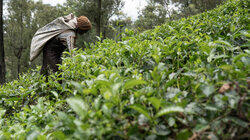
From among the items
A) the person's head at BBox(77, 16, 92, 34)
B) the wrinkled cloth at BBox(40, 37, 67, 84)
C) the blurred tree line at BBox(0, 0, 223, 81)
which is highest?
the blurred tree line at BBox(0, 0, 223, 81)

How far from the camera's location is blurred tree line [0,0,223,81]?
54.5 feet

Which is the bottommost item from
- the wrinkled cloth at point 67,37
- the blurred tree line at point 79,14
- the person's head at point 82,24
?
the wrinkled cloth at point 67,37

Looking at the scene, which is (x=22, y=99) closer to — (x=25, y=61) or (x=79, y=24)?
(x=79, y=24)

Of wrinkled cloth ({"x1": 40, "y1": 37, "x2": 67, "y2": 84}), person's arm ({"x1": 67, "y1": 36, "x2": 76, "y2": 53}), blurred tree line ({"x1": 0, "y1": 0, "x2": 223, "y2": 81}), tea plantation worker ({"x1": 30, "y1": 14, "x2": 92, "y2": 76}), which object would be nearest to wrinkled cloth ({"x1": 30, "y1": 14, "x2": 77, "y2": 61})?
tea plantation worker ({"x1": 30, "y1": 14, "x2": 92, "y2": 76})

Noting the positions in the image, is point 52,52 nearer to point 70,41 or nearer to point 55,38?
point 55,38

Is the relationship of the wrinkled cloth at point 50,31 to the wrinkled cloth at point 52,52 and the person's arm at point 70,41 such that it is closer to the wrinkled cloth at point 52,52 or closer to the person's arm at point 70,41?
the wrinkled cloth at point 52,52

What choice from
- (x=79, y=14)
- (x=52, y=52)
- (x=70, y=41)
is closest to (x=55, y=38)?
(x=52, y=52)

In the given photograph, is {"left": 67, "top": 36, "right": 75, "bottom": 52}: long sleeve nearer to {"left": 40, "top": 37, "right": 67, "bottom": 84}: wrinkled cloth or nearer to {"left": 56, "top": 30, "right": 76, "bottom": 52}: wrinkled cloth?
{"left": 56, "top": 30, "right": 76, "bottom": 52}: wrinkled cloth

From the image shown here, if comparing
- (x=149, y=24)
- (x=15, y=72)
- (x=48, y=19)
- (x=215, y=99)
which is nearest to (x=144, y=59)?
(x=215, y=99)

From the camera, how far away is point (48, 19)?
74.2ft

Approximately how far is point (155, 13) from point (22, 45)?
58.1 feet

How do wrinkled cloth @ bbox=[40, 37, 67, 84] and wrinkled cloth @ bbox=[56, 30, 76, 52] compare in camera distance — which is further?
wrinkled cloth @ bbox=[40, 37, 67, 84]

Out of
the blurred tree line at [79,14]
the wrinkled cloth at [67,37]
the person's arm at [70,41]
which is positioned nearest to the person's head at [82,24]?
the wrinkled cloth at [67,37]

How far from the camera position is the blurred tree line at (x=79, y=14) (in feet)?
54.5
